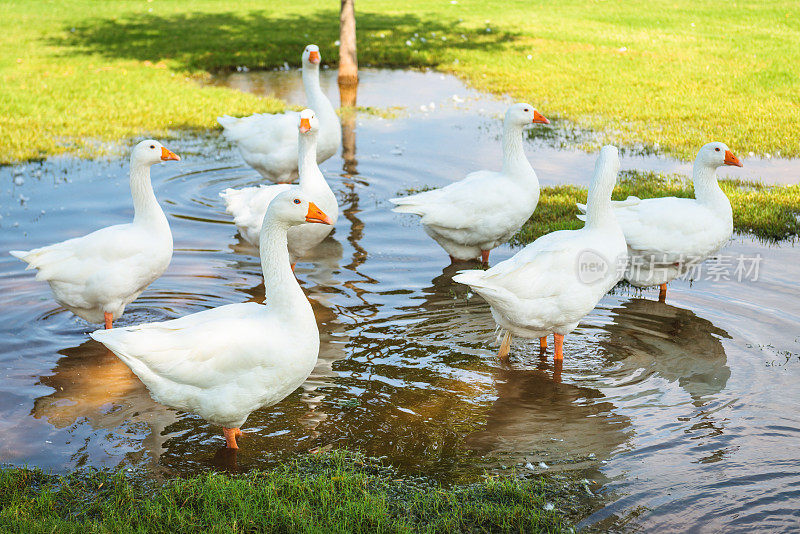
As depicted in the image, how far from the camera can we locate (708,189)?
843 centimetres

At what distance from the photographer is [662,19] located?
2642cm

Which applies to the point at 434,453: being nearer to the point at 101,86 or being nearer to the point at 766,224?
the point at 766,224

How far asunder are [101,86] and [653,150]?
39.9 ft

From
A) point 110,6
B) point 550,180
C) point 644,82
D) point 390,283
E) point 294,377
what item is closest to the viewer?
point 294,377

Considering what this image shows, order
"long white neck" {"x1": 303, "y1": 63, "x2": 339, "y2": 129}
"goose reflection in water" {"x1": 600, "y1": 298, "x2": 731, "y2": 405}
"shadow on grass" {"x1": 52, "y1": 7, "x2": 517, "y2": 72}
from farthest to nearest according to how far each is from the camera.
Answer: "shadow on grass" {"x1": 52, "y1": 7, "x2": 517, "y2": 72}, "long white neck" {"x1": 303, "y1": 63, "x2": 339, "y2": 129}, "goose reflection in water" {"x1": 600, "y1": 298, "x2": 731, "y2": 405}

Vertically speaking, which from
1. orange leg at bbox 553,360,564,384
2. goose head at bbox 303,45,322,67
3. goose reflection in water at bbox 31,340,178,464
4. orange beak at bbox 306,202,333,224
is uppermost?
goose head at bbox 303,45,322,67

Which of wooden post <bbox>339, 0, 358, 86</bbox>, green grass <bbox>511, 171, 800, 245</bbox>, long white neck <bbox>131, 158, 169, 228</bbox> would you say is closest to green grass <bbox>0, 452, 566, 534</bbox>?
long white neck <bbox>131, 158, 169, 228</bbox>

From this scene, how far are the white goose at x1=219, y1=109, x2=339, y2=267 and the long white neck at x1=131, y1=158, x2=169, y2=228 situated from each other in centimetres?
154

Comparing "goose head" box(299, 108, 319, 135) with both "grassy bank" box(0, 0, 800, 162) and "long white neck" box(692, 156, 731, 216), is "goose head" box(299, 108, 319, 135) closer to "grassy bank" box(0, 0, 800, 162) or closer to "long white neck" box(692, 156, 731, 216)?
"long white neck" box(692, 156, 731, 216)

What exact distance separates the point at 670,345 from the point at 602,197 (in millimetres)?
1518

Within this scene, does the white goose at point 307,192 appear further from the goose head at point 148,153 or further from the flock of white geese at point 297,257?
the goose head at point 148,153

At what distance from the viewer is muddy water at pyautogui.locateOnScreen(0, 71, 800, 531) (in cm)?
538

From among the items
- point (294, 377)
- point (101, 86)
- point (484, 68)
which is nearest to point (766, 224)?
point (294, 377)

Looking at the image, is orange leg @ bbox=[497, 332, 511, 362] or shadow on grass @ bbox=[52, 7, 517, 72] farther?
shadow on grass @ bbox=[52, 7, 517, 72]
